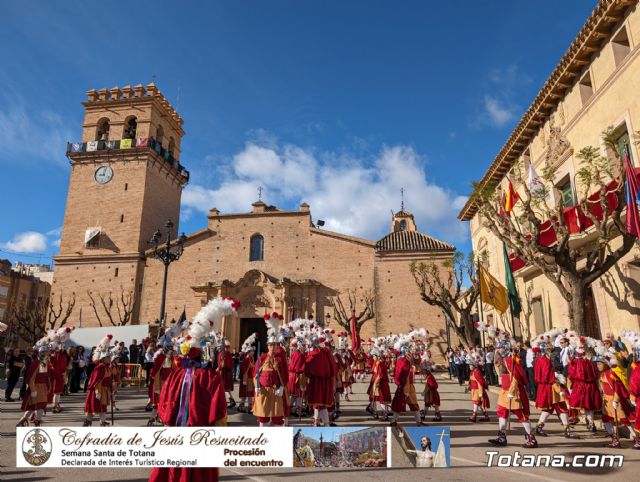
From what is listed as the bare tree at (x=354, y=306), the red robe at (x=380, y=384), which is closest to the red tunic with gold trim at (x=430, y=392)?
the red robe at (x=380, y=384)

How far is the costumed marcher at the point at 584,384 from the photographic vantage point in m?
8.58

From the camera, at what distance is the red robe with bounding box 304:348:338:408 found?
8922 mm

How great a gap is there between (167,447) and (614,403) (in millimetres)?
8009

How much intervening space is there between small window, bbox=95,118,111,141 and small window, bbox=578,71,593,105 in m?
36.5

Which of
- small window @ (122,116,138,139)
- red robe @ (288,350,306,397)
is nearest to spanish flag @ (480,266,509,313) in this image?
red robe @ (288,350,306,397)

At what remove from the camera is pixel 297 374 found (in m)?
10.6

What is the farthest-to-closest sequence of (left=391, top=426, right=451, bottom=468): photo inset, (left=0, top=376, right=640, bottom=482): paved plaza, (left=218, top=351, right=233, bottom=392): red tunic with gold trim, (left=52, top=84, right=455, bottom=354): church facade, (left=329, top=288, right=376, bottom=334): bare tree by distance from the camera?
(left=52, top=84, right=455, bottom=354): church facade < (left=329, top=288, right=376, bottom=334): bare tree < (left=218, top=351, right=233, bottom=392): red tunic with gold trim < (left=0, top=376, right=640, bottom=482): paved plaza < (left=391, top=426, right=451, bottom=468): photo inset

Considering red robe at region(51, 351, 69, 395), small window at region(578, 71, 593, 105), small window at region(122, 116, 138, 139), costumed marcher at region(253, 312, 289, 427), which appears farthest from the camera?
small window at region(122, 116, 138, 139)

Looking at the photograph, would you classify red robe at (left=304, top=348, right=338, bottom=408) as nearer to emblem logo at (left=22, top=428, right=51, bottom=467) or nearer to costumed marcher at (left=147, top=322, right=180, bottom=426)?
costumed marcher at (left=147, top=322, right=180, bottom=426)

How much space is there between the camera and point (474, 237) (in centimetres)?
2852

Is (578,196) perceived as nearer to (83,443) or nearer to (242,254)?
(83,443)

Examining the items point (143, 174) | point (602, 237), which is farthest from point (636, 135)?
point (143, 174)

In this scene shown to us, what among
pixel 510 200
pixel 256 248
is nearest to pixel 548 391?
pixel 510 200

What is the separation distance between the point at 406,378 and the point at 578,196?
10.8 metres
